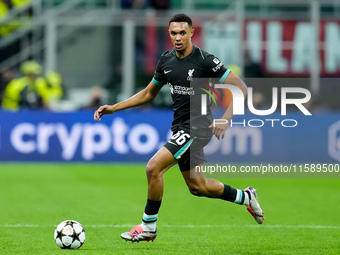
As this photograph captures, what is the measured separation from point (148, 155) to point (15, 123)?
3102 mm

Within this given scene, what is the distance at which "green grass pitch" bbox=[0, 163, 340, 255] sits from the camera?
808cm

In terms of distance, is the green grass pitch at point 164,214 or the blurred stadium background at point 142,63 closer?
the green grass pitch at point 164,214

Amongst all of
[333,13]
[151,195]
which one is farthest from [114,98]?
[151,195]

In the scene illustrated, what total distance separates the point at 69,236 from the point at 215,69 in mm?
2277

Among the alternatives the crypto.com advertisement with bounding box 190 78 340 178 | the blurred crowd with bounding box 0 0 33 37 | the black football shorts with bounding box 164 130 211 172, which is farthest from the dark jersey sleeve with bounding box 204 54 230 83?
the blurred crowd with bounding box 0 0 33 37

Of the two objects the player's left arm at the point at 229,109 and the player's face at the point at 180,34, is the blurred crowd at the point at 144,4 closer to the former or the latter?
the player's face at the point at 180,34

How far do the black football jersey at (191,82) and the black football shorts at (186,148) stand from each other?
0.08 meters

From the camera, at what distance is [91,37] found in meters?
21.6

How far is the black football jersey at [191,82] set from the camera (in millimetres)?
8031

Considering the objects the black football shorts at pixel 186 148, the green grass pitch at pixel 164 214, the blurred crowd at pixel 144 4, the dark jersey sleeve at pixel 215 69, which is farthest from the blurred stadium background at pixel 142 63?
the dark jersey sleeve at pixel 215 69

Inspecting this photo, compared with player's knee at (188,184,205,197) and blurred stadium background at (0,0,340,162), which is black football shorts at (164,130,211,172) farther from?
blurred stadium background at (0,0,340,162)

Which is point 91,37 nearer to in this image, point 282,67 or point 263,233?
point 282,67

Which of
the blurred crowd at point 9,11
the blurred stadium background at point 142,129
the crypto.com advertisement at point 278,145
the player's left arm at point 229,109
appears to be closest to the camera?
the player's left arm at point 229,109

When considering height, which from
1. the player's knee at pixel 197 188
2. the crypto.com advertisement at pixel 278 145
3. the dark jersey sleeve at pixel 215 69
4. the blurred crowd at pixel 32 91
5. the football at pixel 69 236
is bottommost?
the crypto.com advertisement at pixel 278 145
